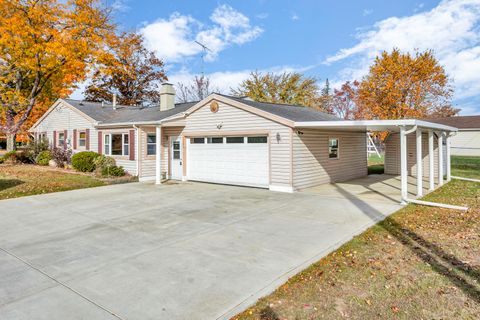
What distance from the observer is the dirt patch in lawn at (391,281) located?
127 inches

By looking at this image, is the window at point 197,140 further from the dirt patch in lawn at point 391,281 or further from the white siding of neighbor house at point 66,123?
the dirt patch in lawn at point 391,281

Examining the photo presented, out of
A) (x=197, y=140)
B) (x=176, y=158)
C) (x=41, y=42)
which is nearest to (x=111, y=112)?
(x=41, y=42)

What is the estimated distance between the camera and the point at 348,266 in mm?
4398

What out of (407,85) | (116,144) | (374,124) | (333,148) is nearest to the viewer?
(374,124)

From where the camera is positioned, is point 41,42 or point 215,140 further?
point 41,42

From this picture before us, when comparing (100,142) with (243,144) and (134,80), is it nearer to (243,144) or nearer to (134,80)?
(243,144)

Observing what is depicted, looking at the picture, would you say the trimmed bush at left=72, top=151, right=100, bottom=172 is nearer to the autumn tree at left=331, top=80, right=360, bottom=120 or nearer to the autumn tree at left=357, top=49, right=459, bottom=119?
the autumn tree at left=357, top=49, right=459, bottom=119

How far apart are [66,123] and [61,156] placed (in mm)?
2398

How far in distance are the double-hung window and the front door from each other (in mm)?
2472

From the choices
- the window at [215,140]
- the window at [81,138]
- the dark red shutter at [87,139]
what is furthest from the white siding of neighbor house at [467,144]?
the window at [81,138]

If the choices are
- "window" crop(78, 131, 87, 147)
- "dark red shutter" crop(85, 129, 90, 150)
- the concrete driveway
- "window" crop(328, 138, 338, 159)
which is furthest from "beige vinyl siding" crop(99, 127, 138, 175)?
"window" crop(328, 138, 338, 159)

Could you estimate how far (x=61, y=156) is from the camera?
17.9m

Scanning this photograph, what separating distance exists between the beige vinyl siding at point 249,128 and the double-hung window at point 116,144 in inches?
146

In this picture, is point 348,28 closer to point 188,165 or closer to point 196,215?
point 188,165
